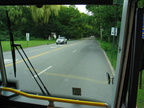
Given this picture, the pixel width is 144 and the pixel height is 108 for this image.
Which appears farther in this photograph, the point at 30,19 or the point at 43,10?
the point at 30,19

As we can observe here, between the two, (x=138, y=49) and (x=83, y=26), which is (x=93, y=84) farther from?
(x=138, y=49)

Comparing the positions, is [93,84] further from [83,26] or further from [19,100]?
[19,100]

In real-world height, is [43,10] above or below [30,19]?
above

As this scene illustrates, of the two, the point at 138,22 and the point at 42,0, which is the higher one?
the point at 42,0

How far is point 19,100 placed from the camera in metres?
2.61

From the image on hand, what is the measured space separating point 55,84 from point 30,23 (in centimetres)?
275

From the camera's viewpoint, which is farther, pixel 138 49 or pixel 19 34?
pixel 19 34

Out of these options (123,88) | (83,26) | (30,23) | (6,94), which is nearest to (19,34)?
(30,23)

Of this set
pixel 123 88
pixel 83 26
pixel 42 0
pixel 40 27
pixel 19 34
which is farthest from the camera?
pixel 83 26

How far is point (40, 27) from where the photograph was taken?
3930mm

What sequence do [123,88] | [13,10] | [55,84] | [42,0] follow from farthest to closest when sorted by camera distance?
[55,84]
[13,10]
[42,0]
[123,88]

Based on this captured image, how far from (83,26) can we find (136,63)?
3.53 m

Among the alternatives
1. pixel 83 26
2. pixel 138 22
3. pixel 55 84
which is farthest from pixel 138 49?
pixel 55 84

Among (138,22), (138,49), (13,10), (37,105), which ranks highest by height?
(13,10)
